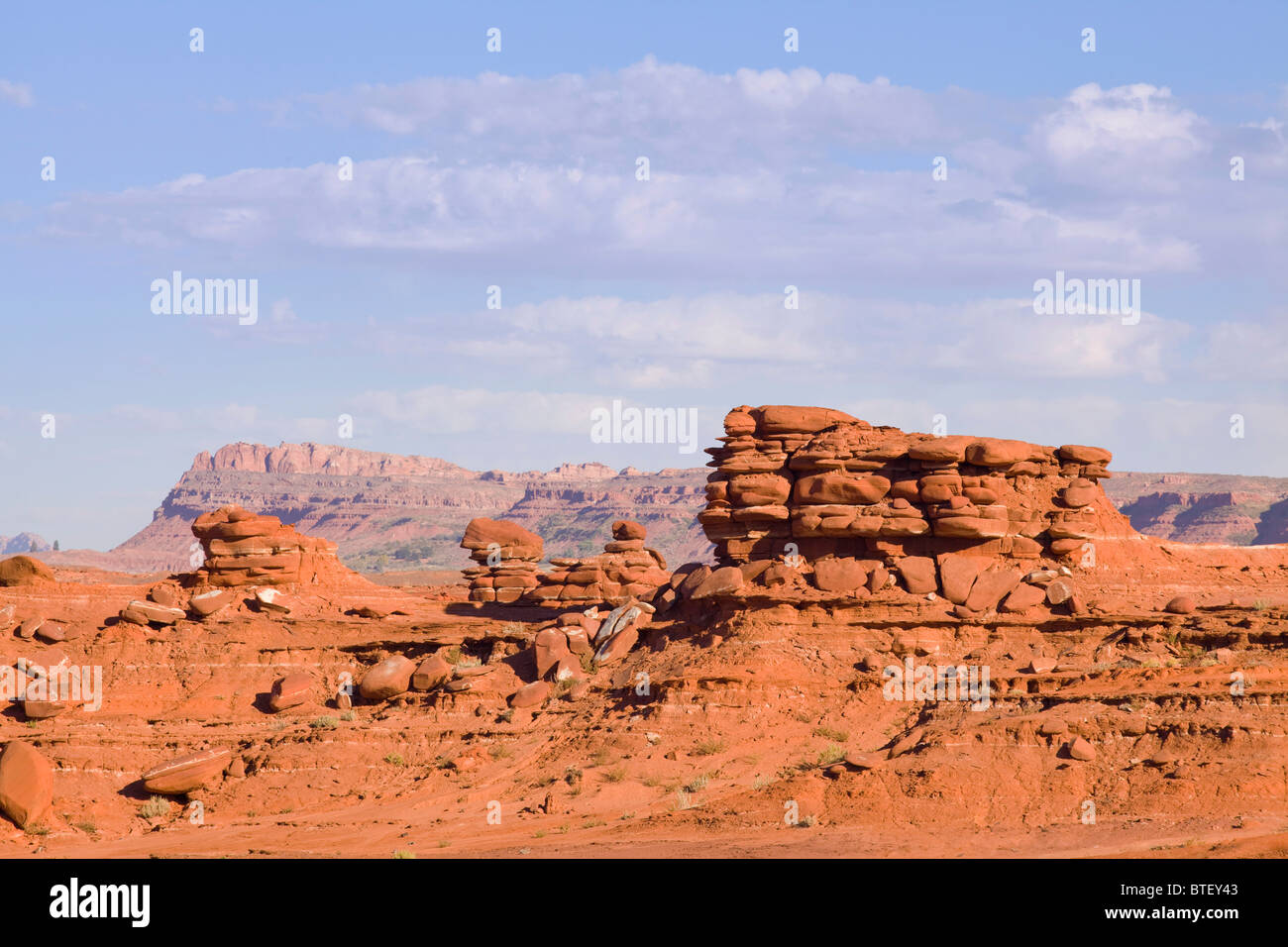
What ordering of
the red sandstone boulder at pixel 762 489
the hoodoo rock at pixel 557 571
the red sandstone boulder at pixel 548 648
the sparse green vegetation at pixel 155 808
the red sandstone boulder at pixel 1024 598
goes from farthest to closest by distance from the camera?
the hoodoo rock at pixel 557 571 → the red sandstone boulder at pixel 548 648 → the red sandstone boulder at pixel 762 489 → the red sandstone boulder at pixel 1024 598 → the sparse green vegetation at pixel 155 808

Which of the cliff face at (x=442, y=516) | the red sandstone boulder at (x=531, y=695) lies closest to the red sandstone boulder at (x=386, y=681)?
the red sandstone boulder at (x=531, y=695)

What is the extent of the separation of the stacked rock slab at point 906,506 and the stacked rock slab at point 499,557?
1607 cm

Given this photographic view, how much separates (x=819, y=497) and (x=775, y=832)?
29.3 feet

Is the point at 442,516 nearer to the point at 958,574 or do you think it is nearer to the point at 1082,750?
the point at 958,574

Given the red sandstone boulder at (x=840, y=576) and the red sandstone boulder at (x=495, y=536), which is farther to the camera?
the red sandstone boulder at (x=495, y=536)

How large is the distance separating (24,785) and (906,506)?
54.3 feet

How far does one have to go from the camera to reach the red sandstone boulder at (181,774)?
2602 centimetres

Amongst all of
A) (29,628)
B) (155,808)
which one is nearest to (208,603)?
(29,628)

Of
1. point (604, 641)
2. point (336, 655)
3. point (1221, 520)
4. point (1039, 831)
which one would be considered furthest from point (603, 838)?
point (1221, 520)

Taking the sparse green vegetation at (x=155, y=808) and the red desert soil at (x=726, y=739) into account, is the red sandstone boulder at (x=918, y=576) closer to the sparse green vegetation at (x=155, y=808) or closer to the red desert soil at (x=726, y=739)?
the red desert soil at (x=726, y=739)

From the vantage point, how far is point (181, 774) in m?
26.1

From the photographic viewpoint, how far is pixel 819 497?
92.5 feet

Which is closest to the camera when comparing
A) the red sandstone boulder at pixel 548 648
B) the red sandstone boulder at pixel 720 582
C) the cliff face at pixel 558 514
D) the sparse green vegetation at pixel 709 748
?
the sparse green vegetation at pixel 709 748

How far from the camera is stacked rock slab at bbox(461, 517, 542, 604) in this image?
4406 cm
